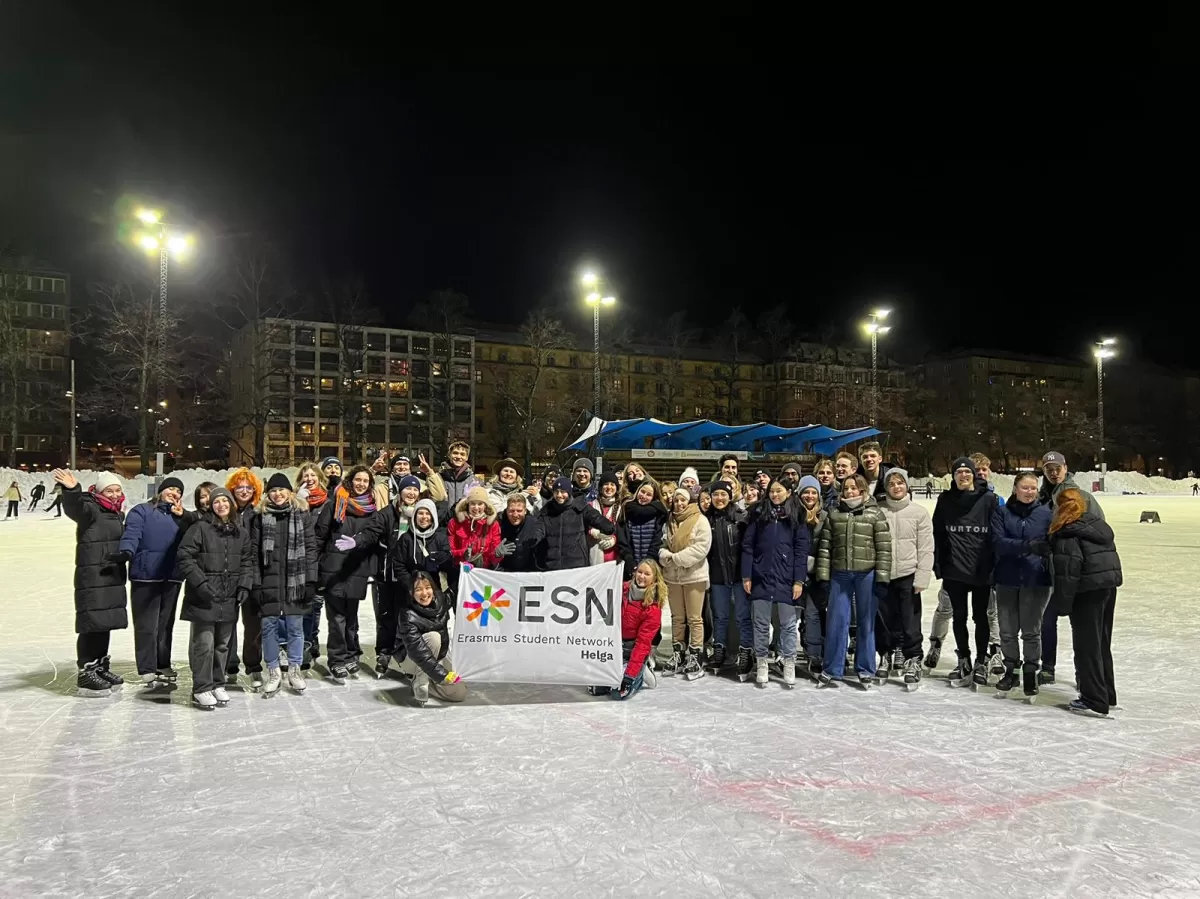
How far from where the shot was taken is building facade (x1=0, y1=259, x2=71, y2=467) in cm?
3778

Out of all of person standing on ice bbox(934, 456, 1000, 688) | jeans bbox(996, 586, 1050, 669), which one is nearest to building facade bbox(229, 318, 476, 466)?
person standing on ice bbox(934, 456, 1000, 688)

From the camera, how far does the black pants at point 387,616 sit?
6.60 metres

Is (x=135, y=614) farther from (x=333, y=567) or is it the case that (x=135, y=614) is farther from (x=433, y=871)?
(x=433, y=871)

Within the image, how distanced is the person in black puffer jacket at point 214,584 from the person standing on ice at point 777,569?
4.01 m

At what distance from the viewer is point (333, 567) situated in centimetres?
638

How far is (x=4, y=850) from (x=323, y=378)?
65.3 m

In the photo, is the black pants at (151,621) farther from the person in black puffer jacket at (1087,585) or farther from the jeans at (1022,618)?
the person in black puffer jacket at (1087,585)

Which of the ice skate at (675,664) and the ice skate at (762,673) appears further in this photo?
the ice skate at (675,664)

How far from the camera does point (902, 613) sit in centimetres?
636

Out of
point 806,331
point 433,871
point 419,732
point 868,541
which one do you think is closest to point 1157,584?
point 868,541

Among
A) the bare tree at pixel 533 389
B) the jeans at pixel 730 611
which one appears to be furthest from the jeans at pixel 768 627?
the bare tree at pixel 533 389

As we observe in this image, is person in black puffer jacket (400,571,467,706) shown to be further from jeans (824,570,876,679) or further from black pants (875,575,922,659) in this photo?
black pants (875,575,922,659)

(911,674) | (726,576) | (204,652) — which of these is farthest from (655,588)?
(204,652)

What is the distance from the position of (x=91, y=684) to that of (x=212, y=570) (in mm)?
1490
